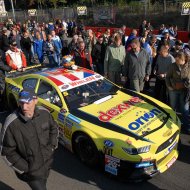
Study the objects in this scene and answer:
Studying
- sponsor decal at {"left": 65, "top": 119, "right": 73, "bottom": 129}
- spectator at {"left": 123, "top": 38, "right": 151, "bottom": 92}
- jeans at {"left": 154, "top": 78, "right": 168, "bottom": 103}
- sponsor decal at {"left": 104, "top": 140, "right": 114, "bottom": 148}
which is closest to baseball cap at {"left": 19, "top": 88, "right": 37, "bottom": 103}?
sponsor decal at {"left": 104, "top": 140, "right": 114, "bottom": 148}

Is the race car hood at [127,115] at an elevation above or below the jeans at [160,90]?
above

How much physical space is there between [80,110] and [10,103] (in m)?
2.61

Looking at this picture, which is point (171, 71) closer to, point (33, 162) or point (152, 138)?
point (152, 138)

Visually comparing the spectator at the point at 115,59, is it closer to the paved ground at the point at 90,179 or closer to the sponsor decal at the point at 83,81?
the sponsor decal at the point at 83,81

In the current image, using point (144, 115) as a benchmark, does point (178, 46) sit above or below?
above

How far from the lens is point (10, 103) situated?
6879 millimetres

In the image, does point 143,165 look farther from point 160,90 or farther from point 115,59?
point 115,59

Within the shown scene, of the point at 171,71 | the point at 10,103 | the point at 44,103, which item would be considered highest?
the point at 171,71

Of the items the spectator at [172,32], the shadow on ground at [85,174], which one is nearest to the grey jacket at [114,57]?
the shadow on ground at [85,174]

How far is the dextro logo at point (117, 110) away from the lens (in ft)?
15.7

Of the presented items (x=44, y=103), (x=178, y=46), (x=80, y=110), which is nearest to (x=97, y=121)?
(x=80, y=110)

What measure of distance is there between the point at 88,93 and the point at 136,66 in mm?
1607

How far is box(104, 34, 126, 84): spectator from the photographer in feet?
23.0

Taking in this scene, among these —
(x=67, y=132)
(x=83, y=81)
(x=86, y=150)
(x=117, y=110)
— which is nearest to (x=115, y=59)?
(x=83, y=81)
